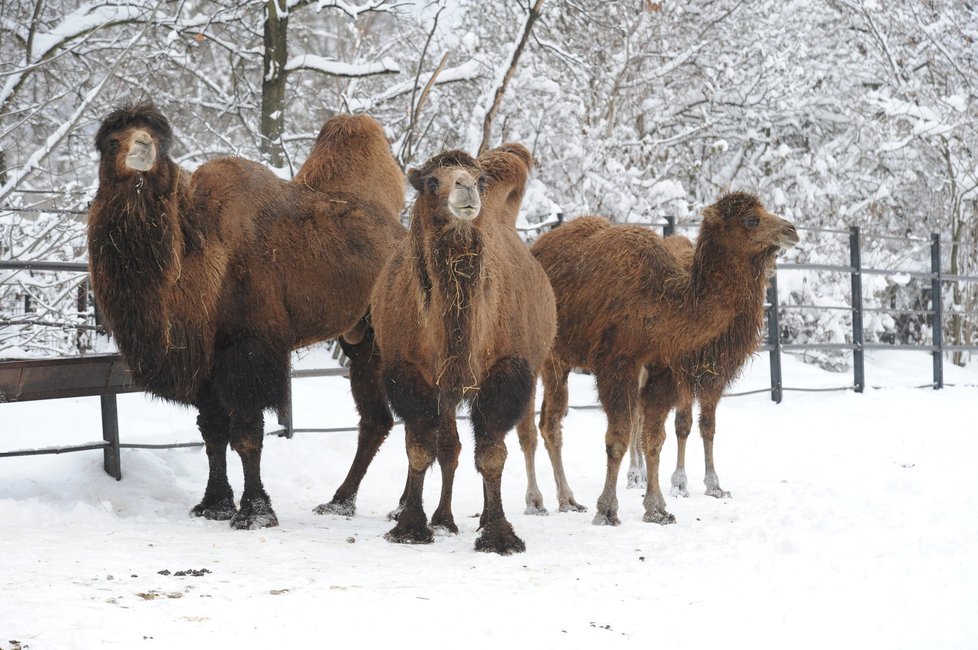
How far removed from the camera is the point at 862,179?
58.1ft

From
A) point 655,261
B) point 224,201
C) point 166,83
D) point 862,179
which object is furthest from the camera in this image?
point 862,179

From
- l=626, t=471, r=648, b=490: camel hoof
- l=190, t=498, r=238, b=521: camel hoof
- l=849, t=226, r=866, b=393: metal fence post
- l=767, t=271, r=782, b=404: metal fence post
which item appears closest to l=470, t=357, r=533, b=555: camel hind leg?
l=190, t=498, r=238, b=521: camel hoof

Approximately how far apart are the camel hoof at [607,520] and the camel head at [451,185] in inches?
86.3

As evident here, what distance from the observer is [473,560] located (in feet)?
17.8

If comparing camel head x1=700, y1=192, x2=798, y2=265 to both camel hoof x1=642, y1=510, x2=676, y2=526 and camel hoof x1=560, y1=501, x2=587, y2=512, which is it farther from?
camel hoof x1=560, y1=501, x2=587, y2=512

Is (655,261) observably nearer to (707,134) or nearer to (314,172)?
(314,172)

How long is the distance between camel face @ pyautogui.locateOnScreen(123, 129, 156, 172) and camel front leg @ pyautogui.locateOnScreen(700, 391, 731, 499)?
388 cm

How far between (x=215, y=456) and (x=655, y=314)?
2830 mm

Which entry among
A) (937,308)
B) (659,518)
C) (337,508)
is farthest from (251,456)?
(937,308)

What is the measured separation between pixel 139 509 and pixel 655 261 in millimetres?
3574

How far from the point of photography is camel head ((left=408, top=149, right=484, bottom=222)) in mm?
5238

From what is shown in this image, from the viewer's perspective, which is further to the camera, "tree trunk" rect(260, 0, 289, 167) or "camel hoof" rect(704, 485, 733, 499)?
"tree trunk" rect(260, 0, 289, 167)

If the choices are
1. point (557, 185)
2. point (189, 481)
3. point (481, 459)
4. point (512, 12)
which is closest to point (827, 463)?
point (481, 459)

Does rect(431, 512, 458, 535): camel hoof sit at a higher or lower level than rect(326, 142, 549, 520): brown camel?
lower
